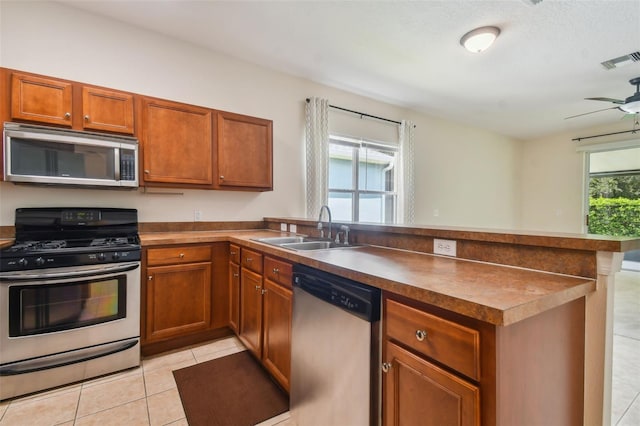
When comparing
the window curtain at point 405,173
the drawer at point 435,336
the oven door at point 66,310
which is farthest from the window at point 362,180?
the drawer at point 435,336

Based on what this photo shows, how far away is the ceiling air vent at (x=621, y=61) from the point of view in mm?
3086

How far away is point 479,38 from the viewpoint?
2682 millimetres

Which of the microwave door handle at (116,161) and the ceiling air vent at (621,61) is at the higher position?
the ceiling air vent at (621,61)

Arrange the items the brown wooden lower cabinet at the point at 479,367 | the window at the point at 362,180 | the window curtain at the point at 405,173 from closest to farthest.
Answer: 1. the brown wooden lower cabinet at the point at 479,367
2. the window at the point at 362,180
3. the window curtain at the point at 405,173

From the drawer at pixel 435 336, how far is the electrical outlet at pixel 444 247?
2.08ft

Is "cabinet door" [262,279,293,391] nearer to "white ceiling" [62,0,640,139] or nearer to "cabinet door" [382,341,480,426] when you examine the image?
"cabinet door" [382,341,480,426]

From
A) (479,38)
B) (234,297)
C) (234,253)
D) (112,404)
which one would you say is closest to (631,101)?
(479,38)

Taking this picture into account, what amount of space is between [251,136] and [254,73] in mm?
917

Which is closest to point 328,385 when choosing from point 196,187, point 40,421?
point 40,421

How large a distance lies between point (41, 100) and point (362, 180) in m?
3.45

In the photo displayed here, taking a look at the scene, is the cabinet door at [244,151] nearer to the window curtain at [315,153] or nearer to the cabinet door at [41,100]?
the window curtain at [315,153]

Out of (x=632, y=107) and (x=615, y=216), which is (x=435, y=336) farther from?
(x=615, y=216)

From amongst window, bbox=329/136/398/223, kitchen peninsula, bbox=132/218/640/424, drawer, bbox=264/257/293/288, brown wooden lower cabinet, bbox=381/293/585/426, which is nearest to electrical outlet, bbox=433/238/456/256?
kitchen peninsula, bbox=132/218/640/424

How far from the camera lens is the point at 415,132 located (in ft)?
16.2
